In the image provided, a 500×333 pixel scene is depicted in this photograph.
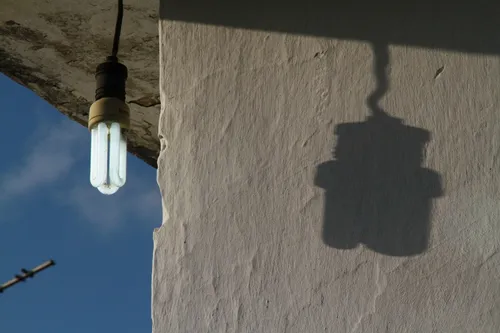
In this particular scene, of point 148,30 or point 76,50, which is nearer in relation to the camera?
point 148,30

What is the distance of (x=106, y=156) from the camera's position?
6.31ft

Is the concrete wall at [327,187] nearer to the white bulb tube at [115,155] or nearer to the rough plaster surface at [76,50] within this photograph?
the white bulb tube at [115,155]

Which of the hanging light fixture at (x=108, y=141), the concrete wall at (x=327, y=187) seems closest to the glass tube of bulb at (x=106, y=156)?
the hanging light fixture at (x=108, y=141)

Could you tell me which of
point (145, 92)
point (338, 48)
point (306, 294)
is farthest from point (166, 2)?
point (145, 92)

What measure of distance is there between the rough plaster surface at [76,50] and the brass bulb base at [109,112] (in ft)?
2.13

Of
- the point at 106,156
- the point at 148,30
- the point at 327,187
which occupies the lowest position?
the point at 327,187

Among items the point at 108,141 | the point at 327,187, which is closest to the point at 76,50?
the point at 108,141

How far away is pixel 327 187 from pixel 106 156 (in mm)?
506

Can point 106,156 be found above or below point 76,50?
below

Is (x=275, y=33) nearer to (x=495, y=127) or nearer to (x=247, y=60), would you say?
(x=247, y=60)

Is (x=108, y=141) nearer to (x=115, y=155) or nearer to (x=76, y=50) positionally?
(x=115, y=155)

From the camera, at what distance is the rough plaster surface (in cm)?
258

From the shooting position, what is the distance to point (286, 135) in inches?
67.4

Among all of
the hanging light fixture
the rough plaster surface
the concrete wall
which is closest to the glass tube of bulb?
the hanging light fixture
